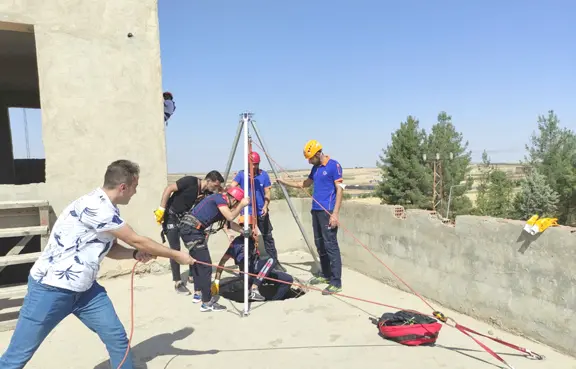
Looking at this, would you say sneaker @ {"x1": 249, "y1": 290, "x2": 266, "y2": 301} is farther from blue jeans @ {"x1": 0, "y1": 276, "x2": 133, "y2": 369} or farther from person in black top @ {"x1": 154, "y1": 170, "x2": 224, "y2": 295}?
blue jeans @ {"x1": 0, "y1": 276, "x2": 133, "y2": 369}

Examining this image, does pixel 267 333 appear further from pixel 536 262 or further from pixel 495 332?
pixel 536 262

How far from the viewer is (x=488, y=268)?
414 cm

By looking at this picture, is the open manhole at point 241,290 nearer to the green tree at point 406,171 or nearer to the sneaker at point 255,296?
the sneaker at point 255,296

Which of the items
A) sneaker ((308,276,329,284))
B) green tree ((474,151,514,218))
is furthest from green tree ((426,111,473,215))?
sneaker ((308,276,329,284))

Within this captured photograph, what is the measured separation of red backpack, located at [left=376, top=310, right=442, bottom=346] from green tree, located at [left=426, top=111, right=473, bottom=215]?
32.3 meters

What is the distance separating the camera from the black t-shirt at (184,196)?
207 inches

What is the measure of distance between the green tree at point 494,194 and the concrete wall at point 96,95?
31.6 metres

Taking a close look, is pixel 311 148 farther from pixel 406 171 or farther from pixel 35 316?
pixel 406 171

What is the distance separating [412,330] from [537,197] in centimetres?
3041

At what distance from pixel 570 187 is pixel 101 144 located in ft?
108

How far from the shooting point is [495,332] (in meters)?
4.01

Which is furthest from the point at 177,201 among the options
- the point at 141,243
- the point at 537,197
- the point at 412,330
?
the point at 537,197

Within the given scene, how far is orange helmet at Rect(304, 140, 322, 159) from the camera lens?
5297mm

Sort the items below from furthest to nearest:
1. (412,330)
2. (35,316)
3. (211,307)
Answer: (211,307) < (412,330) < (35,316)
